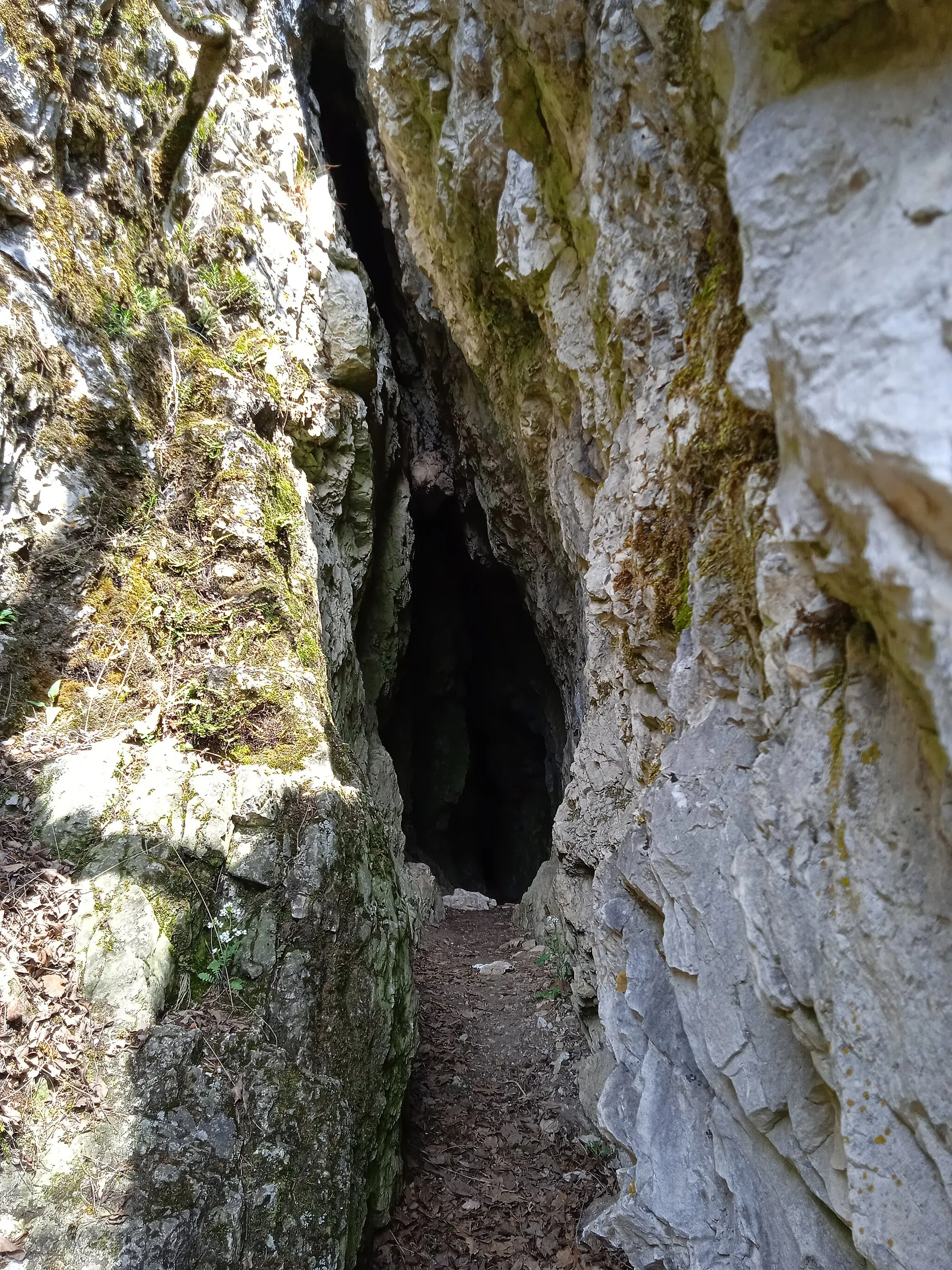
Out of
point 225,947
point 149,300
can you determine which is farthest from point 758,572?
point 149,300

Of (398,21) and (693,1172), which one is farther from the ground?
(398,21)

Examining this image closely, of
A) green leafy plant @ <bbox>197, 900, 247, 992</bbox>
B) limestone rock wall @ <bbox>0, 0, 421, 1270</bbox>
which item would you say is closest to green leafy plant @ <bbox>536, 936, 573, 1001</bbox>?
limestone rock wall @ <bbox>0, 0, 421, 1270</bbox>

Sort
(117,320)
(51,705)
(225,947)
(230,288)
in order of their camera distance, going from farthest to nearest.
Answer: (230,288) → (117,320) → (51,705) → (225,947)

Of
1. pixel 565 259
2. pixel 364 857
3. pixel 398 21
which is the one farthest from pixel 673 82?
pixel 364 857

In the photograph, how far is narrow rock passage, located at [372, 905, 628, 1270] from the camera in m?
3.47

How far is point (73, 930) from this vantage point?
10.2ft

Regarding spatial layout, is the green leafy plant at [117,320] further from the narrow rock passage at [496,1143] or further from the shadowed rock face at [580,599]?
the narrow rock passage at [496,1143]

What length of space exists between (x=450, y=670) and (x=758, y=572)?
1239cm

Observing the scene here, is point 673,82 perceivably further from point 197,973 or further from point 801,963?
point 197,973

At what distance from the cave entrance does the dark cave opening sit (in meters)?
0.03

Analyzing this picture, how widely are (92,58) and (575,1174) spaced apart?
8211 millimetres

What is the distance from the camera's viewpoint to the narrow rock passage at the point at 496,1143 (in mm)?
3471

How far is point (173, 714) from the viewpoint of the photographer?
406 centimetres

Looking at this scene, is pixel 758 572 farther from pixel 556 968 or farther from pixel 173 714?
pixel 556 968
